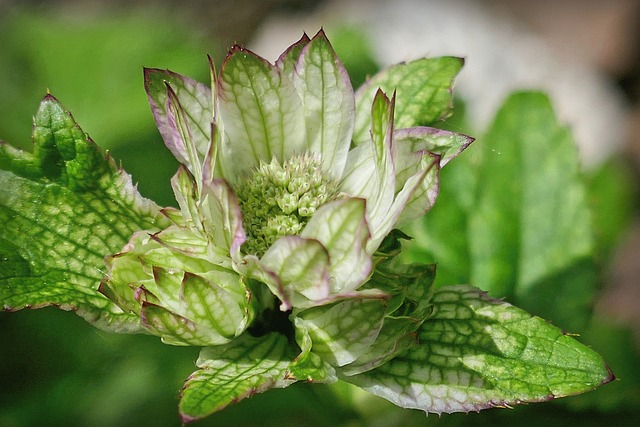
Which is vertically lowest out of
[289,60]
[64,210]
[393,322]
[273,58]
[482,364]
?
[482,364]

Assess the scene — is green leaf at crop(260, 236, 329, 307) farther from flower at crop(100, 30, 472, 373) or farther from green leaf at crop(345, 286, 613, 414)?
green leaf at crop(345, 286, 613, 414)

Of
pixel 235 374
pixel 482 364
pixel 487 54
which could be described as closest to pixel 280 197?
pixel 235 374

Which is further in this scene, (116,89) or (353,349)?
(116,89)

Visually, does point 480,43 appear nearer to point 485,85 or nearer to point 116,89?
point 485,85

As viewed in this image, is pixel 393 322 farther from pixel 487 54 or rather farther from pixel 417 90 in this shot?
pixel 487 54

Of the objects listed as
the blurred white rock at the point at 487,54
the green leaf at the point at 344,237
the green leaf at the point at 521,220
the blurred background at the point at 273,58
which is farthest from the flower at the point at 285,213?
the blurred white rock at the point at 487,54

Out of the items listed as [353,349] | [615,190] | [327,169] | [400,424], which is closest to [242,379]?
[353,349]

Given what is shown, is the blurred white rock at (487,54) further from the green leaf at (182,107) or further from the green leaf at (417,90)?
the green leaf at (182,107)
